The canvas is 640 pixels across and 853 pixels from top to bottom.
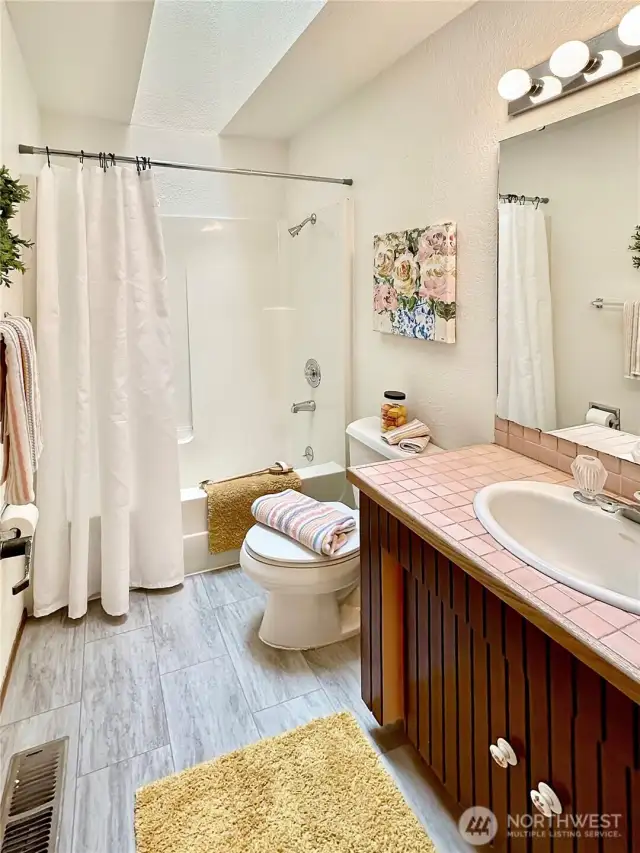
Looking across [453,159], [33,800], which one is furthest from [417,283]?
[33,800]

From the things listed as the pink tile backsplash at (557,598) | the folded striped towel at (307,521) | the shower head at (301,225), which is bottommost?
the folded striped towel at (307,521)

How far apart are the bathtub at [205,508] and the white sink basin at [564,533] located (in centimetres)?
137

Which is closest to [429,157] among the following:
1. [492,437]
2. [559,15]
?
[559,15]

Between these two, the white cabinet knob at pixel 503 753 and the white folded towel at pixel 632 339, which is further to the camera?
the white folded towel at pixel 632 339

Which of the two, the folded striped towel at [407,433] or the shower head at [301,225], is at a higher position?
the shower head at [301,225]

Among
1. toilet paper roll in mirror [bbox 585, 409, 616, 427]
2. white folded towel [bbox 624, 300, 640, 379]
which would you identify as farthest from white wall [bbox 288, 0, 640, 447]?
white folded towel [bbox 624, 300, 640, 379]

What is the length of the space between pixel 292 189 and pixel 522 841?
3133mm

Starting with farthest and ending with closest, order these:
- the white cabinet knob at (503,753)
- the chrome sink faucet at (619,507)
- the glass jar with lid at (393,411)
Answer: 1. the glass jar with lid at (393,411)
2. the chrome sink faucet at (619,507)
3. the white cabinet knob at (503,753)

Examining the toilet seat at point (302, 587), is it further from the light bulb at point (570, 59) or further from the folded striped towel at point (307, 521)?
the light bulb at point (570, 59)

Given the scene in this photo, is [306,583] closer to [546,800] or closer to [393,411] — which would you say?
[393,411]

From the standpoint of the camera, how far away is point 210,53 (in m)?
2.13

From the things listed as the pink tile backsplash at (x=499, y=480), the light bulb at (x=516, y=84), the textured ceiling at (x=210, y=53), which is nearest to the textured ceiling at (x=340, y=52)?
the textured ceiling at (x=210, y=53)

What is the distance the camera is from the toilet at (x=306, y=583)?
190 cm

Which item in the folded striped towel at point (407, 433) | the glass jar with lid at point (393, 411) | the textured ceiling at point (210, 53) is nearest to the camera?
the textured ceiling at point (210, 53)
